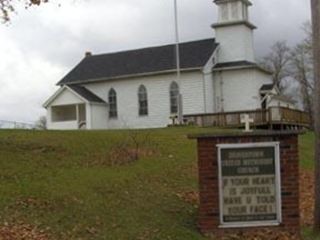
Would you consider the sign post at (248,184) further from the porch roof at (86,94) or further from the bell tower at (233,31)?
the porch roof at (86,94)

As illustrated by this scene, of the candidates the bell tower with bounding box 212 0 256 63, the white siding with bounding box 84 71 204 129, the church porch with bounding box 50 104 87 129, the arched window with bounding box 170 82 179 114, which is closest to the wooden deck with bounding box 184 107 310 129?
the white siding with bounding box 84 71 204 129

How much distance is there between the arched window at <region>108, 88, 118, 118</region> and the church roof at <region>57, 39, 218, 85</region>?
1298mm

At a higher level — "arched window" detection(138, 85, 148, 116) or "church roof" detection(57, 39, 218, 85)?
"church roof" detection(57, 39, 218, 85)

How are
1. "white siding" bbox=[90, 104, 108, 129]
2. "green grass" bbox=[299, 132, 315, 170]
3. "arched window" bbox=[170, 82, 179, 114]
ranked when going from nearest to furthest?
"green grass" bbox=[299, 132, 315, 170] < "arched window" bbox=[170, 82, 179, 114] < "white siding" bbox=[90, 104, 108, 129]

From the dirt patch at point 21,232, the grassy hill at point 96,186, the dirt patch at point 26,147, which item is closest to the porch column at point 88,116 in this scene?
the grassy hill at point 96,186

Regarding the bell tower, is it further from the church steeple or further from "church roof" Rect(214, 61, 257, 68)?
"church roof" Rect(214, 61, 257, 68)

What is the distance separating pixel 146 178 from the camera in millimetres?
16906

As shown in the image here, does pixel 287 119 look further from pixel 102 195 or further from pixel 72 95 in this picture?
pixel 102 195

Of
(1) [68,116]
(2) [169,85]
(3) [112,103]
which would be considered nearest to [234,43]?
(2) [169,85]

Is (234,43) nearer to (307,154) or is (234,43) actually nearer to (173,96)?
(173,96)

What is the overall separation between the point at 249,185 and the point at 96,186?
3627mm

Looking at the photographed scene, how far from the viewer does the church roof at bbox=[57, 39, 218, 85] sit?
56.3 metres

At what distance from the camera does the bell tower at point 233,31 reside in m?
56.4

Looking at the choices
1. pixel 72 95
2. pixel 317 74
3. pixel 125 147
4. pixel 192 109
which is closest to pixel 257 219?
pixel 317 74
